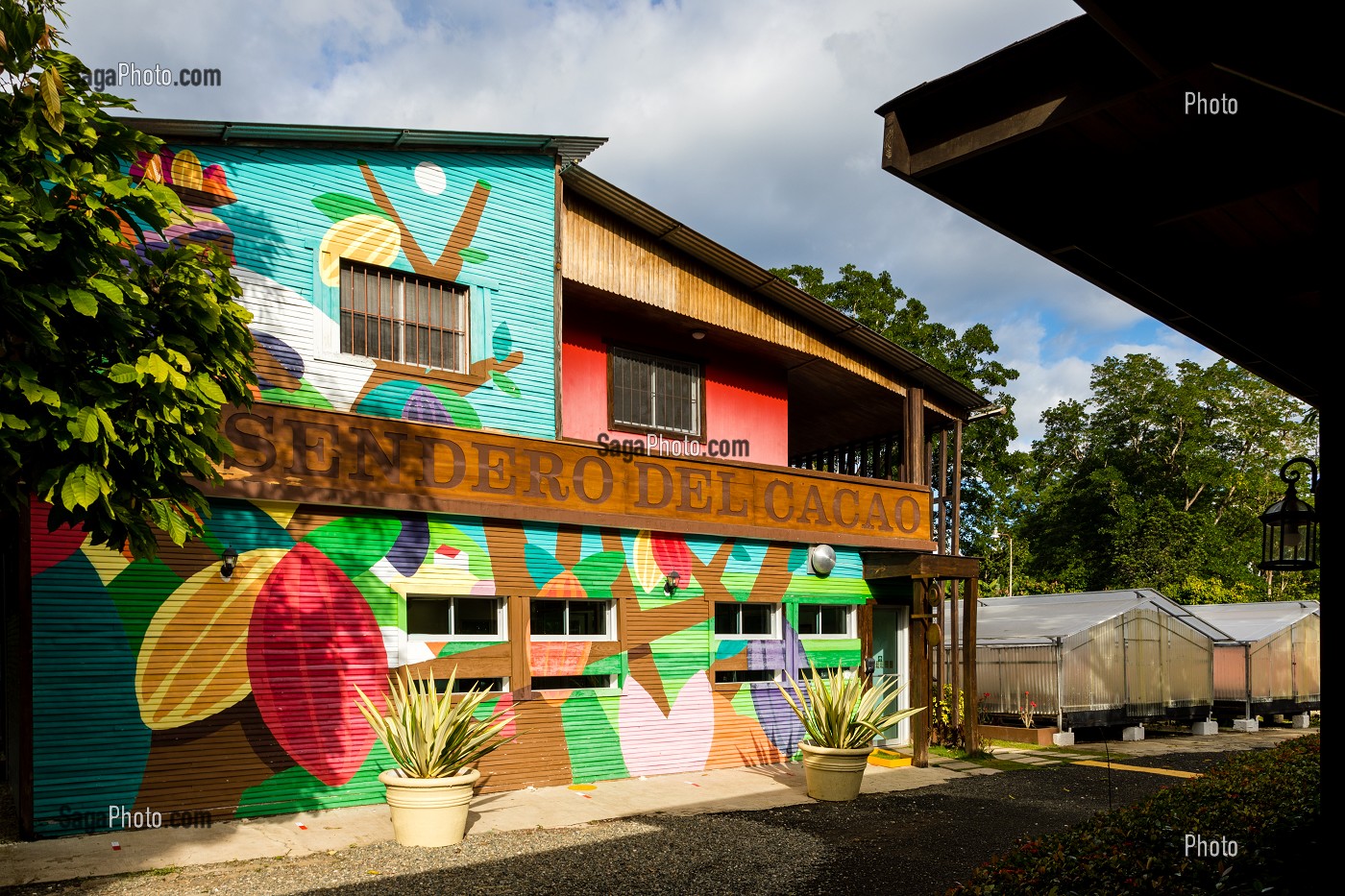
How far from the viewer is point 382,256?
12.0 metres

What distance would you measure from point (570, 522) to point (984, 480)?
88.0ft

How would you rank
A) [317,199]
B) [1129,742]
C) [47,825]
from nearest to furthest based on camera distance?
[47,825] → [317,199] → [1129,742]

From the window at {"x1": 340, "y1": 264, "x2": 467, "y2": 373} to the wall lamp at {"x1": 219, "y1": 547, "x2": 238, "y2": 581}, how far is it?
2.68m

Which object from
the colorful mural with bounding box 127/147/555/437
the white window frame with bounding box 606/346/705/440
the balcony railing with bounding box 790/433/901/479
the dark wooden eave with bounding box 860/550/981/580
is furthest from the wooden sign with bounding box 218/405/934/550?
the balcony railing with bounding box 790/433/901/479

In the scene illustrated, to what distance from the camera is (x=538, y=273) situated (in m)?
13.2

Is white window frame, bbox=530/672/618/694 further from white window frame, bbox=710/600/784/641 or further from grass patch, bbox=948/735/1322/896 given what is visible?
grass patch, bbox=948/735/1322/896

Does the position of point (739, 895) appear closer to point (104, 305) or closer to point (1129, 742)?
point (104, 305)

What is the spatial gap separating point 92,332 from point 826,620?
1120 cm

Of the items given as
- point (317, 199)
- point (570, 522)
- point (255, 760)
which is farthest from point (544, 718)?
point (317, 199)

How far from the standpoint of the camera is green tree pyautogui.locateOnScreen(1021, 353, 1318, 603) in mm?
42562

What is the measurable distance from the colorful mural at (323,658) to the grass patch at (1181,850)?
6984mm

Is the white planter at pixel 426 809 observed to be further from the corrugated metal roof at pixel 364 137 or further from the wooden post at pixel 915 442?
the wooden post at pixel 915 442

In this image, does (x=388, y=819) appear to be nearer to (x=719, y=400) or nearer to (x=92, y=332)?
(x=92, y=332)

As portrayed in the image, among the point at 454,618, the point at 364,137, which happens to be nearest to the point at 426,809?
the point at 454,618
